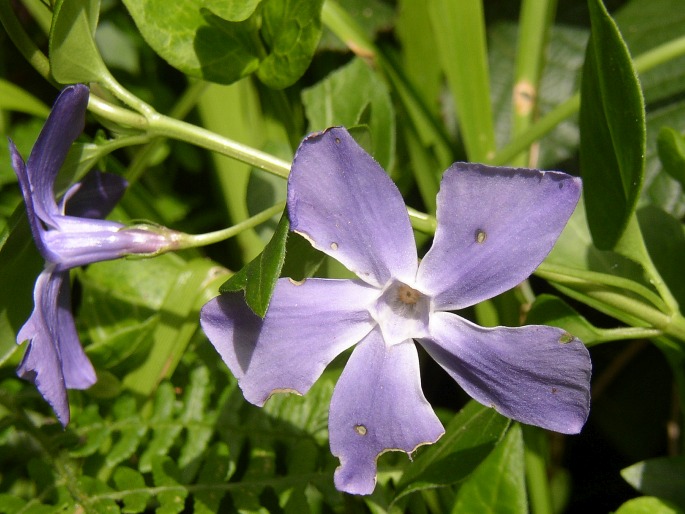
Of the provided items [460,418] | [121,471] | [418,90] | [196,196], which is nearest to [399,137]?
[418,90]

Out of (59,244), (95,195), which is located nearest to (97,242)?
(59,244)

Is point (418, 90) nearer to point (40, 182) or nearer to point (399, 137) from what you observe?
point (399, 137)

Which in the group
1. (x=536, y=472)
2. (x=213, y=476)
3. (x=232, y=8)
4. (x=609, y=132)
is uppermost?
(x=232, y=8)

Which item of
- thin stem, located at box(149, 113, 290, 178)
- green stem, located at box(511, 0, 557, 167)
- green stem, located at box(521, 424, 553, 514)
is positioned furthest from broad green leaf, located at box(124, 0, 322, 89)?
green stem, located at box(521, 424, 553, 514)

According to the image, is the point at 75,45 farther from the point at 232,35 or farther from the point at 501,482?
the point at 501,482

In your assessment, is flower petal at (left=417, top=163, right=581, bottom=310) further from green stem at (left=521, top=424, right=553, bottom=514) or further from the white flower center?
green stem at (left=521, top=424, right=553, bottom=514)

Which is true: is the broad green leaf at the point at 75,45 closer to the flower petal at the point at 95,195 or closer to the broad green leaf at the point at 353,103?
the flower petal at the point at 95,195
